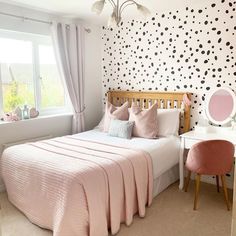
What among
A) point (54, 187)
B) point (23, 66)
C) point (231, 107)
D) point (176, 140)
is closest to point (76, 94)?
point (23, 66)

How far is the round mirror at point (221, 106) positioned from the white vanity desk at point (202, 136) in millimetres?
116

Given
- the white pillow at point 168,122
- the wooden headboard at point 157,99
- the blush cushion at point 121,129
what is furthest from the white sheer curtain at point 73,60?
the white pillow at point 168,122

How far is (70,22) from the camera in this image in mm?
3723

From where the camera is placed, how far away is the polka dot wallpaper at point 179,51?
9.82 feet

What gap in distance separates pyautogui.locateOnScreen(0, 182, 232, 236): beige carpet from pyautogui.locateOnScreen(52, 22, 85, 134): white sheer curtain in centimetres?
159

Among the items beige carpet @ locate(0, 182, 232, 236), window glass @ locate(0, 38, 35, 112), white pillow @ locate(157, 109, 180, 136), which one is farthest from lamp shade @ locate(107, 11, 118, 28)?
beige carpet @ locate(0, 182, 232, 236)

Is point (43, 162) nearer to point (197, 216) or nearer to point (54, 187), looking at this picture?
point (54, 187)

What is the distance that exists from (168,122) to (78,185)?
5.72 feet

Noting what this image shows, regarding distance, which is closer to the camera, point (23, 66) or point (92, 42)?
point (23, 66)

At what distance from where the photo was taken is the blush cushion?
319cm

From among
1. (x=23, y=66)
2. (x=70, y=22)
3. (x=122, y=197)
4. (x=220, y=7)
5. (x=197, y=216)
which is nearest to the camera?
(x=122, y=197)

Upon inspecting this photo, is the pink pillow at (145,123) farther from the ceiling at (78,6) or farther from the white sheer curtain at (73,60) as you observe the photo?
the ceiling at (78,6)

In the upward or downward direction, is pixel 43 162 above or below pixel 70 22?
below

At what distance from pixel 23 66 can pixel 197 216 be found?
2.92 metres
